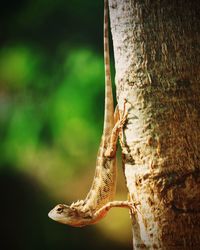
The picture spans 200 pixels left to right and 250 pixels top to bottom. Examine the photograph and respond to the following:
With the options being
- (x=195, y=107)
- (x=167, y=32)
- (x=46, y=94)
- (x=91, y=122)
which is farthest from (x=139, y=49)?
(x=46, y=94)

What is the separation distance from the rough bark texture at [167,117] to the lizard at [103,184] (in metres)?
0.68

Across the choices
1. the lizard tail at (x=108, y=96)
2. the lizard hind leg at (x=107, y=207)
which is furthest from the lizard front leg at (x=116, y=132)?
the lizard hind leg at (x=107, y=207)

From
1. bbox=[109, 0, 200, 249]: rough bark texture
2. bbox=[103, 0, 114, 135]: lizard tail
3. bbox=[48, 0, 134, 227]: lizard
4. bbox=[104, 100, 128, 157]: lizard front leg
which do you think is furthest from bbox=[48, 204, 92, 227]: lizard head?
bbox=[109, 0, 200, 249]: rough bark texture

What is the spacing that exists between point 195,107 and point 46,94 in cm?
291

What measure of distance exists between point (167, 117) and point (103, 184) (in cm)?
108

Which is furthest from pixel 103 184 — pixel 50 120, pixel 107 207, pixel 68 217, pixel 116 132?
pixel 50 120

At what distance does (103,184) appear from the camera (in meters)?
2.53

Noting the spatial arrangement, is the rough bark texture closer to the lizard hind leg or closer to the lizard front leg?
the lizard front leg

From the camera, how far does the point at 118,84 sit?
1854mm

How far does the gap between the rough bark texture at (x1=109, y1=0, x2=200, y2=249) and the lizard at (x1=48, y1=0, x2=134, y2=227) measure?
26.7 inches

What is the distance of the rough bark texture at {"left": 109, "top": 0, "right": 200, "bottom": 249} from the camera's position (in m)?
1.56

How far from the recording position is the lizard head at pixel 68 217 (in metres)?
2.44

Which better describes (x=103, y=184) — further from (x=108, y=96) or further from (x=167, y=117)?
(x=167, y=117)

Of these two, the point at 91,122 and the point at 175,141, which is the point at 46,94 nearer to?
the point at 91,122
